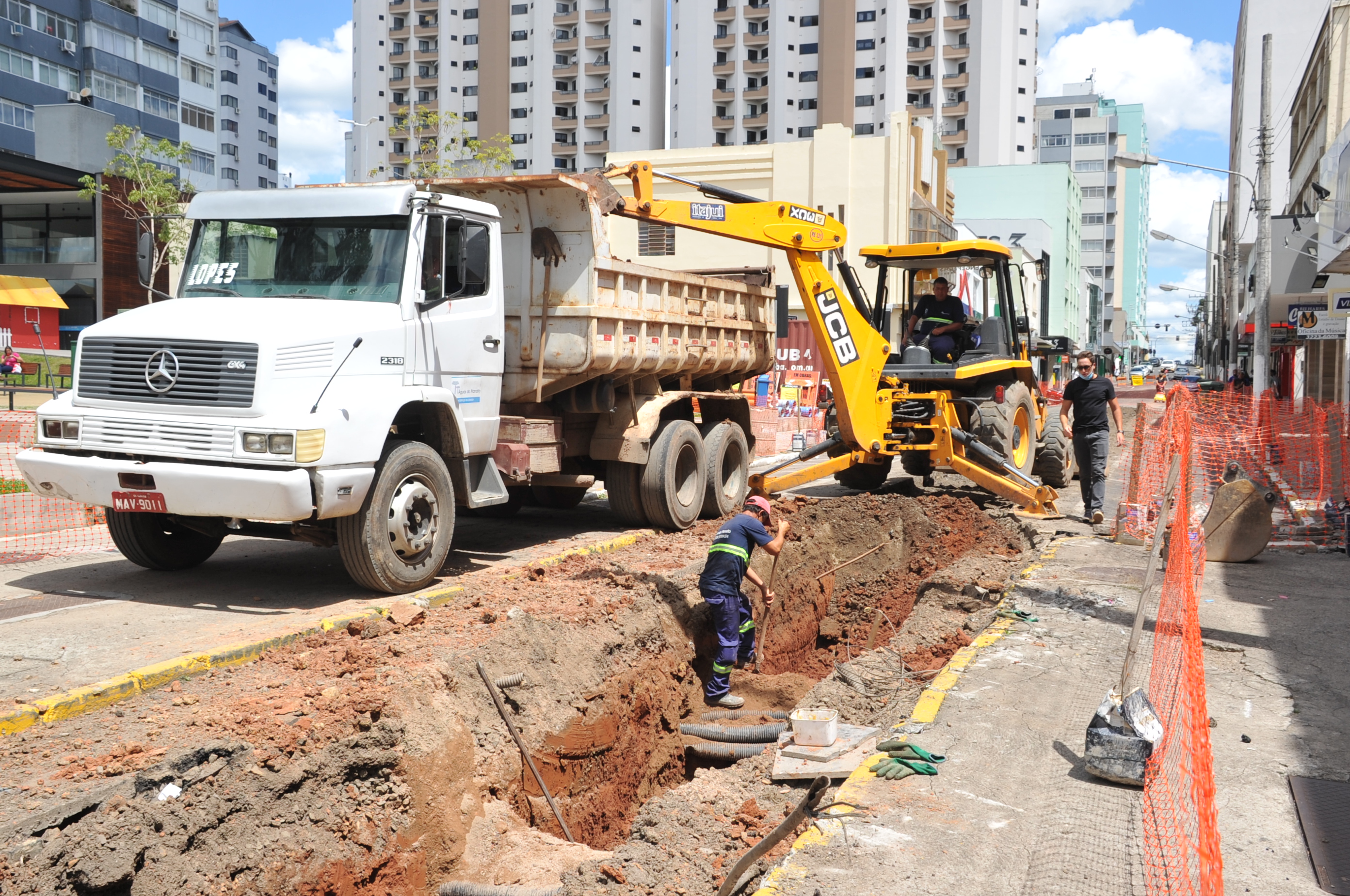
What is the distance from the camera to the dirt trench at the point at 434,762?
4.23 meters

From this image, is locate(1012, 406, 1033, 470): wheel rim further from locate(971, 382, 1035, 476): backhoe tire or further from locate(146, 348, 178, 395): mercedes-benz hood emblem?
locate(146, 348, 178, 395): mercedes-benz hood emblem

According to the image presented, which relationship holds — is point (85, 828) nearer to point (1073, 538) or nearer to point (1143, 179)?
point (1073, 538)

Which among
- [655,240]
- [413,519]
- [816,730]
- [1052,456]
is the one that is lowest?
[816,730]

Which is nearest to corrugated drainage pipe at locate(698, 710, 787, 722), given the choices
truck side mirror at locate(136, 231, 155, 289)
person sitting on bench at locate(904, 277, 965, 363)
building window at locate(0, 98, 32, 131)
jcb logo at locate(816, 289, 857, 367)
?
jcb logo at locate(816, 289, 857, 367)

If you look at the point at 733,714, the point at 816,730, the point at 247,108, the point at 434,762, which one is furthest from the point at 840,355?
the point at 247,108

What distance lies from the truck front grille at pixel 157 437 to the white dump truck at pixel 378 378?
12mm

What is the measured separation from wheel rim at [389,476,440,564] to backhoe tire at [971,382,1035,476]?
645 cm

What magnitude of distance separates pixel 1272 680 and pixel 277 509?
6.17m

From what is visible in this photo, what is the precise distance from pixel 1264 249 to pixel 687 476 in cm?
1746

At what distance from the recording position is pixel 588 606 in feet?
24.1

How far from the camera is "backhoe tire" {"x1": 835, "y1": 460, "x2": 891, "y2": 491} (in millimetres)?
13008

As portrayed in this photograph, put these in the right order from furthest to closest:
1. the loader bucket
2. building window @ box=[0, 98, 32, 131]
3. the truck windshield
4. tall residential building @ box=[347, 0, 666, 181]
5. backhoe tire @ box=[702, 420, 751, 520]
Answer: tall residential building @ box=[347, 0, 666, 181], building window @ box=[0, 98, 32, 131], backhoe tire @ box=[702, 420, 751, 520], the loader bucket, the truck windshield

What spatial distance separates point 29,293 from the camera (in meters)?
31.7

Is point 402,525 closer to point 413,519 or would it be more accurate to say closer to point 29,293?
point 413,519
